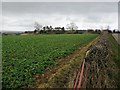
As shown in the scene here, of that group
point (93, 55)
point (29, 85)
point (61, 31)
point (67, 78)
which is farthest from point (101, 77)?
point (61, 31)

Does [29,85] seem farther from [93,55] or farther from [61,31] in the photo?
[61,31]

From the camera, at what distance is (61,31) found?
109 metres

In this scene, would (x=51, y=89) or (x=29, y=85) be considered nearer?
(x=51, y=89)

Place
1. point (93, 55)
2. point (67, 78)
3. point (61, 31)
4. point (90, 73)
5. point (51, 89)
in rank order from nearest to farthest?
1. point (51, 89)
2. point (90, 73)
3. point (67, 78)
4. point (93, 55)
5. point (61, 31)

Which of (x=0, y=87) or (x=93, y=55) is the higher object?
(x=93, y=55)

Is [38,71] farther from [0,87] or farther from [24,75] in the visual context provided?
[0,87]

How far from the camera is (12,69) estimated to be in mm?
10445

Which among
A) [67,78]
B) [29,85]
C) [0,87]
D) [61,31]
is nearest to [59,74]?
[67,78]

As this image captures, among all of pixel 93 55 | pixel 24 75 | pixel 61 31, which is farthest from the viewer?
pixel 61 31

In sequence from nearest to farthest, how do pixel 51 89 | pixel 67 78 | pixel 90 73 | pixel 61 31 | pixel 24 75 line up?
1. pixel 51 89
2. pixel 90 73
3. pixel 67 78
4. pixel 24 75
5. pixel 61 31

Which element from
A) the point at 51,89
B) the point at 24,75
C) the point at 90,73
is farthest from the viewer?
the point at 24,75

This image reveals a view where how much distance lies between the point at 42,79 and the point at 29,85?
877 mm

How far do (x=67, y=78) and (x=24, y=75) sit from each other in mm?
1876

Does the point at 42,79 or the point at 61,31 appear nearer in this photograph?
the point at 42,79
